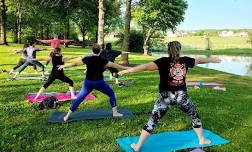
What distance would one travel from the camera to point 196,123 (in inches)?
310

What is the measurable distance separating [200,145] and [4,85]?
11847mm

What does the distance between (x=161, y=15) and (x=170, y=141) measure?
51.5 m

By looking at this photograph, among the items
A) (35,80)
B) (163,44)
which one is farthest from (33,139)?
(163,44)

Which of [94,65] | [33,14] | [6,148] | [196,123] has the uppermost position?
[33,14]

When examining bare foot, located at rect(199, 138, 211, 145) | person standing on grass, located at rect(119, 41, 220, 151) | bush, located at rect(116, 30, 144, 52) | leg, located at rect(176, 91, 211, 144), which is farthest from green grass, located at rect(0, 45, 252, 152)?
bush, located at rect(116, 30, 144, 52)

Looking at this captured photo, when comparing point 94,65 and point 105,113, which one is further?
point 105,113

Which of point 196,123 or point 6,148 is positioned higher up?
point 196,123

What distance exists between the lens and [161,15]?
191ft

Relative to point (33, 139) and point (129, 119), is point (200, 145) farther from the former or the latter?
point (33, 139)

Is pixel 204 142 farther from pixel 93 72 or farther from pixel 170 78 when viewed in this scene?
pixel 93 72

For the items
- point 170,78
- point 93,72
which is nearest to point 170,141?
point 170,78

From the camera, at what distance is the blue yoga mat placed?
8047 millimetres

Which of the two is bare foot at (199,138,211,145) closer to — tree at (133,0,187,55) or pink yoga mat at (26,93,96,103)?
pink yoga mat at (26,93,96,103)

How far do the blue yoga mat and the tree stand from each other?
160ft
